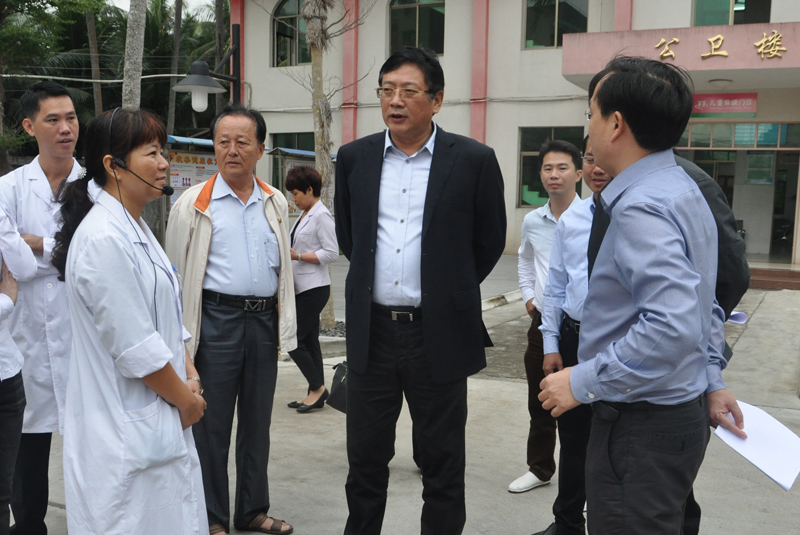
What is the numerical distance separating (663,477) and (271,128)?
19482 millimetres

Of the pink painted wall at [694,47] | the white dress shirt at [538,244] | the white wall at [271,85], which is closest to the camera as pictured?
the white dress shirt at [538,244]

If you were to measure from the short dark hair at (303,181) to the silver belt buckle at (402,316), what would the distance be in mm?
2968

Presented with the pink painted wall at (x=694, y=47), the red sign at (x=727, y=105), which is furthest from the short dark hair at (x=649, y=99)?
the red sign at (x=727, y=105)

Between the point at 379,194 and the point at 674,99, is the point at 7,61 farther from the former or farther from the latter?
the point at 674,99

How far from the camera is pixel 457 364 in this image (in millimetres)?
2955

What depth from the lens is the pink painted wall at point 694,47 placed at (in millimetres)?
12852

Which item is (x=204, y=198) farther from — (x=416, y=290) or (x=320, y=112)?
(x=320, y=112)

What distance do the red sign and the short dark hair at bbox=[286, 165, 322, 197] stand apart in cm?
1148

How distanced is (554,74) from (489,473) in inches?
573

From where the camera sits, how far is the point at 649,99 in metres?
1.86

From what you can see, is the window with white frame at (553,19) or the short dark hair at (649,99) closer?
the short dark hair at (649,99)

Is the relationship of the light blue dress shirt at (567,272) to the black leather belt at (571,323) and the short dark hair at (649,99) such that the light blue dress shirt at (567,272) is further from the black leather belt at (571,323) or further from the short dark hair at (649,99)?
the short dark hair at (649,99)

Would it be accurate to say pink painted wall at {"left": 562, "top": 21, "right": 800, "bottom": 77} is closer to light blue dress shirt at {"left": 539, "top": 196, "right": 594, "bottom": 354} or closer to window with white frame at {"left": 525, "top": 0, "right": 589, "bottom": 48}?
window with white frame at {"left": 525, "top": 0, "right": 589, "bottom": 48}

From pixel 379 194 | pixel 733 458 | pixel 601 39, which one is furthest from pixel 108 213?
pixel 601 39
